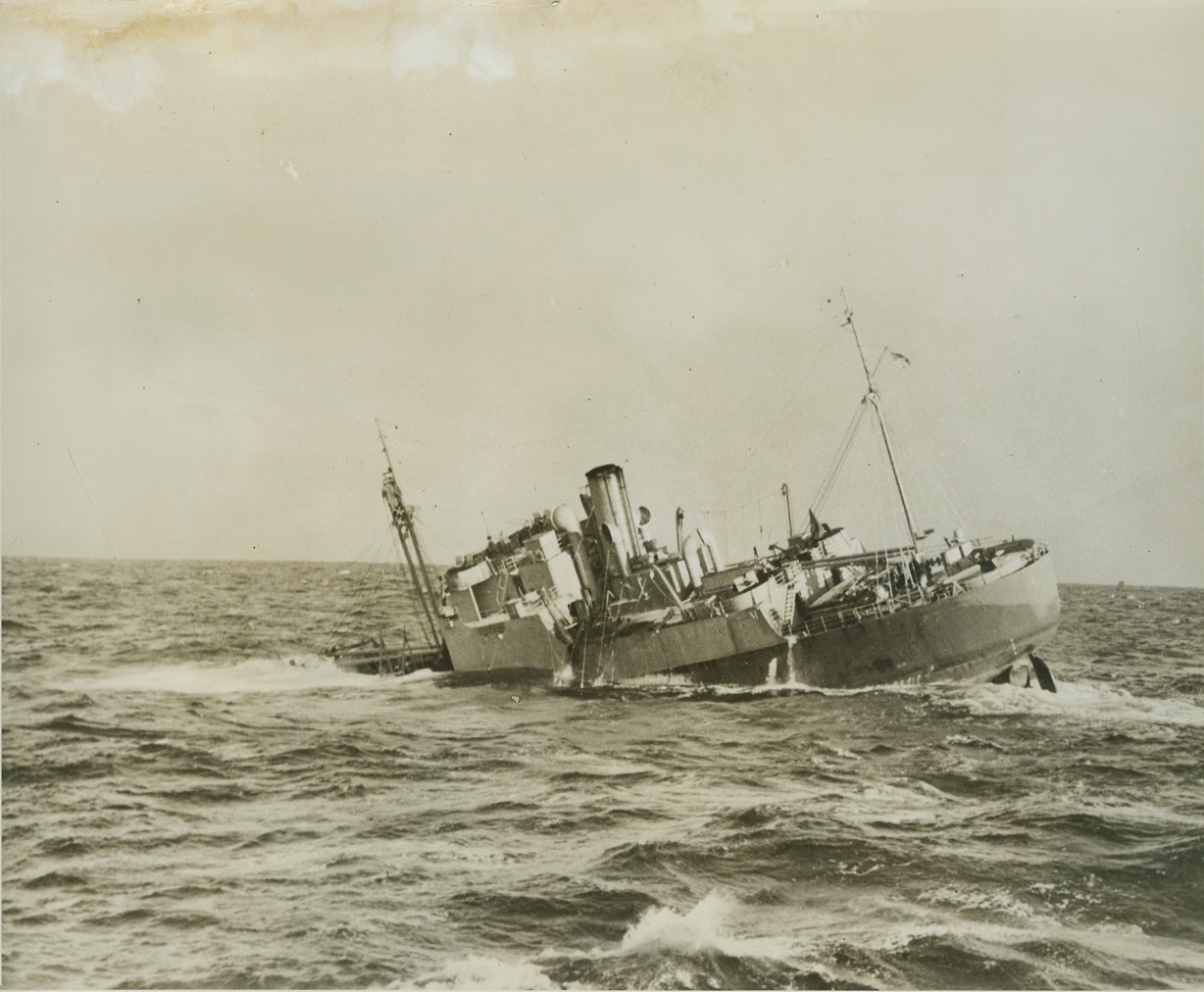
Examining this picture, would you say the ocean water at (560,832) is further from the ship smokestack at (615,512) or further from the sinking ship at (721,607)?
the ship smokestack at (615,512)

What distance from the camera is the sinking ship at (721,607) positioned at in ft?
26.8

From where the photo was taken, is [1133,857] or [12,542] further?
[12,542]

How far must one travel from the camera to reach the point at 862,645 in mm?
8656

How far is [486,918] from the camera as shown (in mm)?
5668

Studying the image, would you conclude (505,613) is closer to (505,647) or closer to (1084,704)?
(505,647)

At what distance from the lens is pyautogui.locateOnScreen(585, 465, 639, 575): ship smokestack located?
7895 millimetres

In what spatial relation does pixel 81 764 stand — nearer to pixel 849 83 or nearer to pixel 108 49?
pixel 108 49

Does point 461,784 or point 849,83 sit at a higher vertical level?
point 849,83

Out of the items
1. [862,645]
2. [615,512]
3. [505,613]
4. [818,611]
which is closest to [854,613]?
[862,645]

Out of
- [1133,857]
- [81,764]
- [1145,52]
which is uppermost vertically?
[1145,52]

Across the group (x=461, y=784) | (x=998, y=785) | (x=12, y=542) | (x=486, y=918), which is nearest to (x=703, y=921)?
(x=486, y=918)

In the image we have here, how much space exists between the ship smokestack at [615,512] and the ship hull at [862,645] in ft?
3.37

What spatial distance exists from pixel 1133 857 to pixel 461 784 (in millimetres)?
4913

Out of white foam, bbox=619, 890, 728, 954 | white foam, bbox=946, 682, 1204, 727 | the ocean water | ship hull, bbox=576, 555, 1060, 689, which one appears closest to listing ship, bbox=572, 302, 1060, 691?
ship hull, bbox=576, 555, 1060, 689
